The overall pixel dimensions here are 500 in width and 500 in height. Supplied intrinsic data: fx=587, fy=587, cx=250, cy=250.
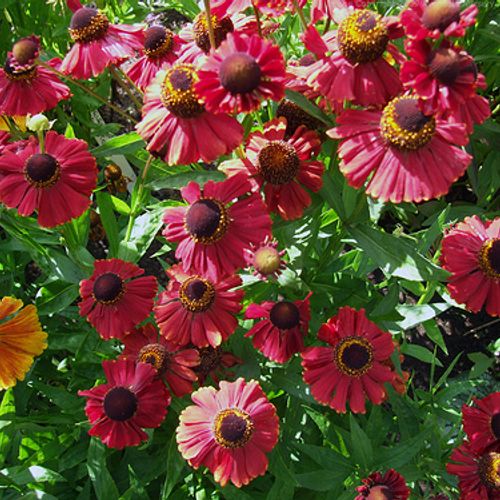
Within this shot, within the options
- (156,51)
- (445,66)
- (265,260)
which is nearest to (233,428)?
(265,260)

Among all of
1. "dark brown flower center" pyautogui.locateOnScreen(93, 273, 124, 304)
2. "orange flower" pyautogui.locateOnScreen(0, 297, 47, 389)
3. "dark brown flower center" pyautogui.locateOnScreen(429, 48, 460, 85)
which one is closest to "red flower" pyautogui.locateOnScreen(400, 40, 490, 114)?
"dark brown flower center" pyautogui.locateOnScreen(429, 48, 460, 85)

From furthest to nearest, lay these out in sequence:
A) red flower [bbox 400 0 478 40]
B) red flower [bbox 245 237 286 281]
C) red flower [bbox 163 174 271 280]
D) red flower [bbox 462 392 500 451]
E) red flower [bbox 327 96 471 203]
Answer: red flower [bbox 462 392 500 451] < red flower [bbox 245 237 286 281] < red flower [bbox 163 174 271 280] < red flower [bbox 327 96 471 203] < red flower [bbox 400 0 478 40]

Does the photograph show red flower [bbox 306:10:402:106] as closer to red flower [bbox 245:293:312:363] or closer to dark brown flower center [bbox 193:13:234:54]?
dark brown flower center [bbox 193:13:234:54]

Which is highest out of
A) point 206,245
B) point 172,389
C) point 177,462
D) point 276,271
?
point 206,245

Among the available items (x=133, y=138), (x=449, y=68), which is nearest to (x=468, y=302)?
(x=449, y=68)

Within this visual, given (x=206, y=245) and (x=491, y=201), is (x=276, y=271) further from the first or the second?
(x=491, y=201)

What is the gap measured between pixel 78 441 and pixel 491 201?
6.50 ft

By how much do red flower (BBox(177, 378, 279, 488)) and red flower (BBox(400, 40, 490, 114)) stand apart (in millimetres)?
674

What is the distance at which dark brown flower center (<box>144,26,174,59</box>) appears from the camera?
4.66 ft

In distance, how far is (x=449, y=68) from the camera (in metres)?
0.92

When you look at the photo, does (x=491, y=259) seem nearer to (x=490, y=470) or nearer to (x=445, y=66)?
(x=490, y=470)

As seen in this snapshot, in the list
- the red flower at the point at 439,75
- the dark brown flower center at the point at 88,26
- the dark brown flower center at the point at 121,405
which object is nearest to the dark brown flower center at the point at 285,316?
the dark brown flower center at the point at 121,405

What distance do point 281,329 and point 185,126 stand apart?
1.69ft

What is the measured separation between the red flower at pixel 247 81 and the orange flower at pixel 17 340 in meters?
0.78
